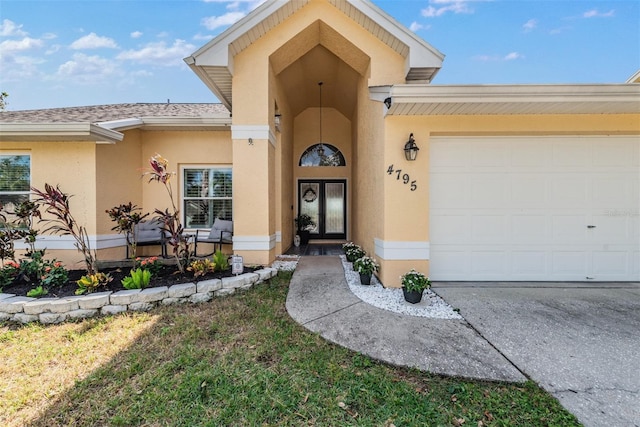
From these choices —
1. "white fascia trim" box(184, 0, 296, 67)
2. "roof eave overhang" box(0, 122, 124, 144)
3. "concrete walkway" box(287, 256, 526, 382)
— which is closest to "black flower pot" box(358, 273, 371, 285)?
"concrete walkway" box(287, 256, 526, 382)

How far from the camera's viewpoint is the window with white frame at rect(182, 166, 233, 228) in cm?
751

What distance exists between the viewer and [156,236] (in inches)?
277

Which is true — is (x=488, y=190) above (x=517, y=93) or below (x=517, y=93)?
below

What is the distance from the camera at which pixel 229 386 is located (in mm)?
2383

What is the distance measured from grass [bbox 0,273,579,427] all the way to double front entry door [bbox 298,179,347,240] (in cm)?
689

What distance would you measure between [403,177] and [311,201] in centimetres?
588

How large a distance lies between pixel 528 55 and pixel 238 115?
35.5ft

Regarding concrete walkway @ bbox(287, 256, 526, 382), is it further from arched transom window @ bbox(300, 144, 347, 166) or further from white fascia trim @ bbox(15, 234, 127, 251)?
arched transom window @ bbox(300, 144, 347, 166)

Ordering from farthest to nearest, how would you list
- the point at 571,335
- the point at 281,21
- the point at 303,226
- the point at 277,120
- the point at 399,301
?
the point at 303,226 < the point at 277,120 < the point at 281,21 < the point at 399,301 < the point at 571,335

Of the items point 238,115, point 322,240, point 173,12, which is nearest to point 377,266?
point 238,115

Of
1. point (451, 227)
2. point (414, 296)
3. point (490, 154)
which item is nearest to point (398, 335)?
point (414, 296)

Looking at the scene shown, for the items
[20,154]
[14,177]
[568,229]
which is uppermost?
[20,154]

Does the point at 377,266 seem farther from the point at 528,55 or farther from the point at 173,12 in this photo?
the point at 528,55

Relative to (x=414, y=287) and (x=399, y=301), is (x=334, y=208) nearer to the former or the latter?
(x=399, y=301)
